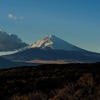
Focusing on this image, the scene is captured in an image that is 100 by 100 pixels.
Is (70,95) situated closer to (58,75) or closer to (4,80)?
(58,75)

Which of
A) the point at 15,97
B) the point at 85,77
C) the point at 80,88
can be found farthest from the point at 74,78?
the point at 15,97

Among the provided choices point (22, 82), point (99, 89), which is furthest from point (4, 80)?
point (99, 89)

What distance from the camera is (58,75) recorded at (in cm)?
5250

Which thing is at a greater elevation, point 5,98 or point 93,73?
point 93,73

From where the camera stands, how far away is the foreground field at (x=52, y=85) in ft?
141

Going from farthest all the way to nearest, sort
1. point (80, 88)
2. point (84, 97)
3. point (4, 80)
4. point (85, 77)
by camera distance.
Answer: point (4, 80), point (85, 77), point (80, 88), point (84, 97)

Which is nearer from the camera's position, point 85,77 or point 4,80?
point 85,77

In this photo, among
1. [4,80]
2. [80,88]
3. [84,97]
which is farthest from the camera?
[4,80]

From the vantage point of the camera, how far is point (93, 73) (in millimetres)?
51438

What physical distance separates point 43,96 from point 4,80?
10774mm

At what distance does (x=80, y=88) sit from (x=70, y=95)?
7.65ft

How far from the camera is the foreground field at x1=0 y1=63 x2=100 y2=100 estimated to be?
141 ft

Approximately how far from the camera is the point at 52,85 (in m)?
48.0

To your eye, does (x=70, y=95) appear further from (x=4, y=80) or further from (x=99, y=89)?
(x=4, y=80)
